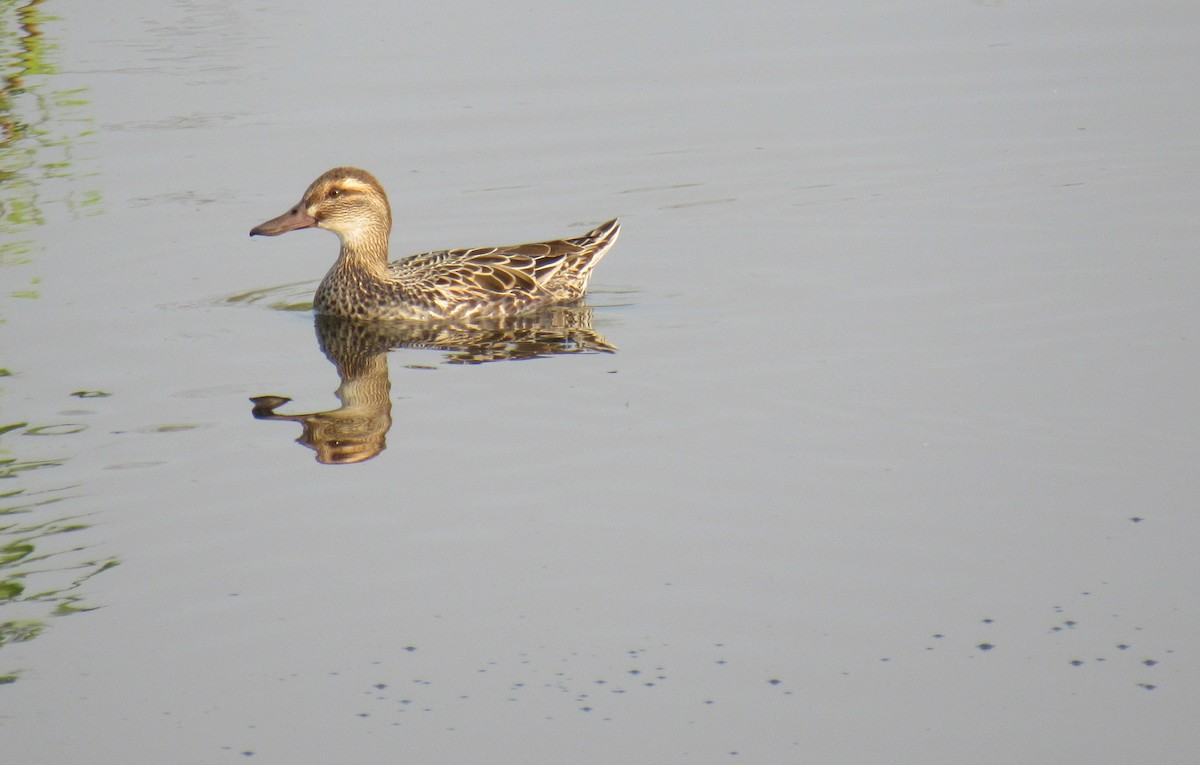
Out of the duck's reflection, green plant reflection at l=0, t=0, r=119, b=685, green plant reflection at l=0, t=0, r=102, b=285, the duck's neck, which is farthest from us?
green plant reflection at l=0, t=0, r=102, b=285

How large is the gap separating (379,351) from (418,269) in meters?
1.27

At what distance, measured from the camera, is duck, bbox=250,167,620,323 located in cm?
1207

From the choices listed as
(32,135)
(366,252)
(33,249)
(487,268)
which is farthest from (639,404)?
(32,135)

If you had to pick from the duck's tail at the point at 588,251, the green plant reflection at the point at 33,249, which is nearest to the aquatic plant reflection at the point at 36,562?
the green plant reflection at the point at 33,249

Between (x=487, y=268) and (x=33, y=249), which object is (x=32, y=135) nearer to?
(x=33, y=249)

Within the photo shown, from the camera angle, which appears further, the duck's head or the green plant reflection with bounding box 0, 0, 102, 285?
the green plant reflection with bounding box 0, 0, 102, 285

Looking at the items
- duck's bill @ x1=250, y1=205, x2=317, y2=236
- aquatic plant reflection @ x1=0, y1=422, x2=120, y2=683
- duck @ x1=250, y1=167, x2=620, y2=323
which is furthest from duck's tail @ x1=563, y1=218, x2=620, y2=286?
aquatic plant reflection @ x1=0, y1=422, x2=120, y2=683

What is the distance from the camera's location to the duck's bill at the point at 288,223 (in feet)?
39.7

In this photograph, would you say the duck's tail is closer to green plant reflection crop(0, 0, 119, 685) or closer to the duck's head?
the duck's head

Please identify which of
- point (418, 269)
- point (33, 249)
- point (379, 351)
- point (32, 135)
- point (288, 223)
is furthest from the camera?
point (32, 135)

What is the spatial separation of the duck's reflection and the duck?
0.12 m

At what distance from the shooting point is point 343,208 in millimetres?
12508

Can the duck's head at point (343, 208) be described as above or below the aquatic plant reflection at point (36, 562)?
above

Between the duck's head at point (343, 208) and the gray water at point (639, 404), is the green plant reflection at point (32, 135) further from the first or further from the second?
the duck's head at point (343, 208)
